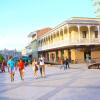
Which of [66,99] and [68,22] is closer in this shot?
[66,99]

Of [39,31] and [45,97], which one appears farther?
[39,31]

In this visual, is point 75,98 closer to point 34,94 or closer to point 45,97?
point 45,97

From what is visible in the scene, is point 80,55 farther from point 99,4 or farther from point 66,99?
point 66,99

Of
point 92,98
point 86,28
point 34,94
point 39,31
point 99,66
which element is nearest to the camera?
point 92,98

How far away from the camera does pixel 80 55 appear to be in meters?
47.2

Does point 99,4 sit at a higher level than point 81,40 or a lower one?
higher

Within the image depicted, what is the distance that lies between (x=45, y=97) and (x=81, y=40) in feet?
114

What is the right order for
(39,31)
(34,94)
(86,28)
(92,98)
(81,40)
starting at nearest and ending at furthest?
(92,98) < (34,94) < (81,40) < (86,28) < (39,31)

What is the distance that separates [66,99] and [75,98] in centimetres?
37

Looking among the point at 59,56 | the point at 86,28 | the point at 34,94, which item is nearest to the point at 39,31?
the point at 59,56

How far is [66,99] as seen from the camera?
11.2 metres

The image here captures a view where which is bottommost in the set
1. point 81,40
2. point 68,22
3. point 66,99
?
point 66,99

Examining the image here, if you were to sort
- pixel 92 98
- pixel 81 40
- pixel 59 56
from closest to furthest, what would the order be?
1. pixel 92 98
2. pixel 81 40
3. pixel 59 56

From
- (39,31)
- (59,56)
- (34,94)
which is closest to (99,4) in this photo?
(59,56)
